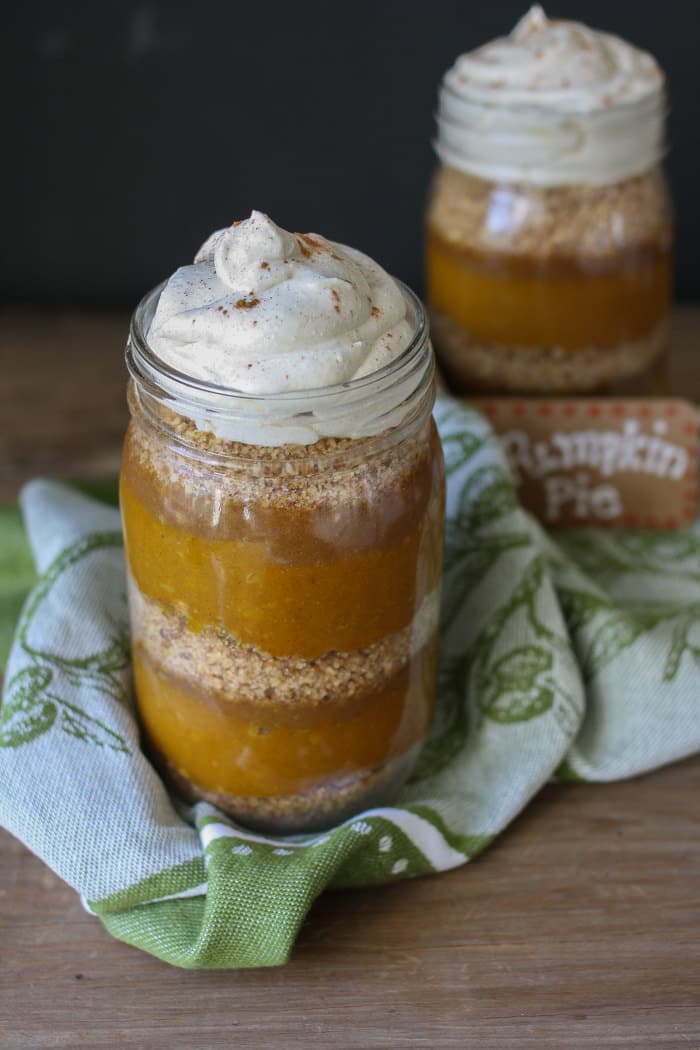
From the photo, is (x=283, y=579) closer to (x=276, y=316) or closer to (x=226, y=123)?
(x=276, y=316)

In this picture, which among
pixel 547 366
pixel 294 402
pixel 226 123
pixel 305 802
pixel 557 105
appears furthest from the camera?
pixel 226 123

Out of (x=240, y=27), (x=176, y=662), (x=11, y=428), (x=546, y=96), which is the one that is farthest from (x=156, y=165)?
(x=176, y=662)

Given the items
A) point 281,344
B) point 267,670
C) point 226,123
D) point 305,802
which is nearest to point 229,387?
point 281,344

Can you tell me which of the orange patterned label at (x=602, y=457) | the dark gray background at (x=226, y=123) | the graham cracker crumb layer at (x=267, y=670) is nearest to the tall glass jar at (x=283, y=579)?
the graham cracker crumb layer at (x=267, y=670)

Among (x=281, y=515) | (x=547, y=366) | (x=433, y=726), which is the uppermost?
(x=281, y=515)

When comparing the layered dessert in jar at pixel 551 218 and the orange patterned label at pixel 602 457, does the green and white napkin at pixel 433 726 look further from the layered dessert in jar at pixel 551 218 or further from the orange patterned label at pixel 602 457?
the layered dessert in jar at pixel 551 218

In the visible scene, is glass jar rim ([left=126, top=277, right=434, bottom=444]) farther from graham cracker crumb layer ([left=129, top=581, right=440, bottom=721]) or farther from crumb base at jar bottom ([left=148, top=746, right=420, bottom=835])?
crumb base at jar bottom ([left=148, top=746, right=420, bottom=835])
